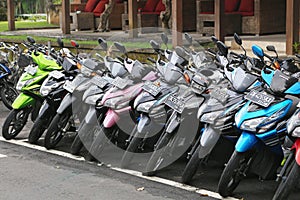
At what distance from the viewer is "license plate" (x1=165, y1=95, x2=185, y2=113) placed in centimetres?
678

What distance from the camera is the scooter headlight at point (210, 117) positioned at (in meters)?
6.41

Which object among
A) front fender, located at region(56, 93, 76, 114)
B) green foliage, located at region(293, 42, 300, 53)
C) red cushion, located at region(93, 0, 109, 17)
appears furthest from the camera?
red cushion, located at region(93, 0, 109, 17)

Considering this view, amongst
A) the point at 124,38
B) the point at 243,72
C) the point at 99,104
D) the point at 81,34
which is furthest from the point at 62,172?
the point at 81,34

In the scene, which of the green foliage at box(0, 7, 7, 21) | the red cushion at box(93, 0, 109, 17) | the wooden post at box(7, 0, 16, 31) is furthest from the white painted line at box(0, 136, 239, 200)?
the green foliage at box(0, 7, 7, 21)

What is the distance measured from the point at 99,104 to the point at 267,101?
2.26 m

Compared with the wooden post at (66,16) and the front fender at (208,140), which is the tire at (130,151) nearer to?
the front fender at (208,140)

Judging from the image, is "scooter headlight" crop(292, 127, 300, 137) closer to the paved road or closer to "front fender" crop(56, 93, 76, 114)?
the paved road

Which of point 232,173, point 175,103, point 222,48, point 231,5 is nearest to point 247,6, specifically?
point 231,5

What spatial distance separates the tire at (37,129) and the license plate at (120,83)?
127 centimetres

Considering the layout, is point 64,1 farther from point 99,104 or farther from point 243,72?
point 243,72

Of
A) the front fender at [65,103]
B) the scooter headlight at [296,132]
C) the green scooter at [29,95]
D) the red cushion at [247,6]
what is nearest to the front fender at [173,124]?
the scooter headlight at [296,132]

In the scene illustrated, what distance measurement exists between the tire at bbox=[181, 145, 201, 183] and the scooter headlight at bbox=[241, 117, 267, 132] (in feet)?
1.98

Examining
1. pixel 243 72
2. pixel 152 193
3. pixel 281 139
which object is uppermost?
pixel 243 72

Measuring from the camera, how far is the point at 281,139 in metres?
5.89
